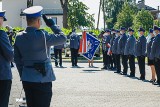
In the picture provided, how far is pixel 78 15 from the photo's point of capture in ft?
273

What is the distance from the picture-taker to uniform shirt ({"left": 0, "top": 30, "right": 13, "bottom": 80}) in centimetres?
682

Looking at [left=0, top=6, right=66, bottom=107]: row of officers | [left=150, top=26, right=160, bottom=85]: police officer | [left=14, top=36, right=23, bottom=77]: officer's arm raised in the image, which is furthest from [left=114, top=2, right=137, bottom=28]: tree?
[left=0, top=6, right=66, bottom=107]: row of officers

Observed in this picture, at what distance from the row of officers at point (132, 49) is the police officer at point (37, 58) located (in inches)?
369

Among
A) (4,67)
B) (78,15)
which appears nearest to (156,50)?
(4,67)

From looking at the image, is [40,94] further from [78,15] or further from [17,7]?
[78,15]

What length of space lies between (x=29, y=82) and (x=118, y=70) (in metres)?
14.5

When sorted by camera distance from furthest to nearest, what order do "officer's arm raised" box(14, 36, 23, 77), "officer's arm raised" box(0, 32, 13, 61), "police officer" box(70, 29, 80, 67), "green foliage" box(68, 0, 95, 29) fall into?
"green foliage" box(68, 0, 95, 29)
"police officer" box(70, 29, 80, 67)
"officer's arm raised" box(0, 32, 13, 61)
"officer's arm raised" box(14, 36, 23, 77)

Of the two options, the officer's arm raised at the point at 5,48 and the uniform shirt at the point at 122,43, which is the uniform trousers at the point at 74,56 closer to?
the uniform shirt at the point at 122,43

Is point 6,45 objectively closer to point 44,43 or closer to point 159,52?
point 44,43

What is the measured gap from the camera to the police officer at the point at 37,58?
6.31 metres

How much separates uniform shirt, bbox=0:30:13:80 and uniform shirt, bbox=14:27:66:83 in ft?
1.26

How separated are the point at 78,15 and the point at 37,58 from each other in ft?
253

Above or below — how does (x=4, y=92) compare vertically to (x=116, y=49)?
above

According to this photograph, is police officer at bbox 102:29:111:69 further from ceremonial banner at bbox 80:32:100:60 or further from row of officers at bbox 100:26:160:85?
ceremonial banner at bbox 80:32:100:60
